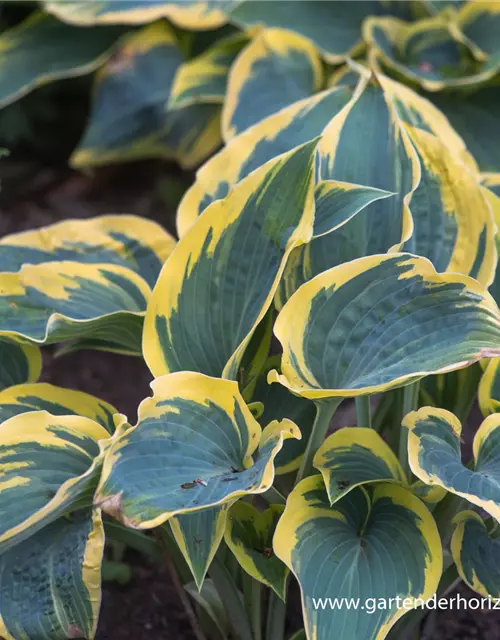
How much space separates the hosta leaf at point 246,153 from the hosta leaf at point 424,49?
64 cm

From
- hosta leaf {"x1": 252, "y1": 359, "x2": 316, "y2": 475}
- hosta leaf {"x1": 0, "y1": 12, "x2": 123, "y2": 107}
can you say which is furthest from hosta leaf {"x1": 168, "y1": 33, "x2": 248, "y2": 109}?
hosta leaf {"x1": 252, "y1": 359, "x2": 316, "y2": 475}

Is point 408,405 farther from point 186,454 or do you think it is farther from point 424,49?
point 424,49

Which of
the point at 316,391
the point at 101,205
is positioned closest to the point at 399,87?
the point at 316,391

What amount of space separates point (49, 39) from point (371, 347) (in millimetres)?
1586

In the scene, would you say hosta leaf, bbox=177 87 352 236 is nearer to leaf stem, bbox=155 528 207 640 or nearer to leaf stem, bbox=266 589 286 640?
leaf stem, bbox=155 528 207 640

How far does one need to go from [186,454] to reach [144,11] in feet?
4.61

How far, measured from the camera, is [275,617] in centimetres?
111

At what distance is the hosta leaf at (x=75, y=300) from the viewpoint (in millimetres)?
1088

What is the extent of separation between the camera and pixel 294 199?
3.46ft

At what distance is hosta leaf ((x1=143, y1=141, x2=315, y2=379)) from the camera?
1051mm

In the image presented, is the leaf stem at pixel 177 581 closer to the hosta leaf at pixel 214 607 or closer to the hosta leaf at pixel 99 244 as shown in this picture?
the hosta leaf at pixel 214 607

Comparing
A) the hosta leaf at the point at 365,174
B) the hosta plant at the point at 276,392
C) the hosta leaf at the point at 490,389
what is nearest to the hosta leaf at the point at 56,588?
the hosta plant at the point at 276,392

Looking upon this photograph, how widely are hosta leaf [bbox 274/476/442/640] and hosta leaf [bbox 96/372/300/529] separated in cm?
12

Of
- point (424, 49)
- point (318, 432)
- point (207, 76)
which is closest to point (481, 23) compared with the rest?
point (424, 49)
